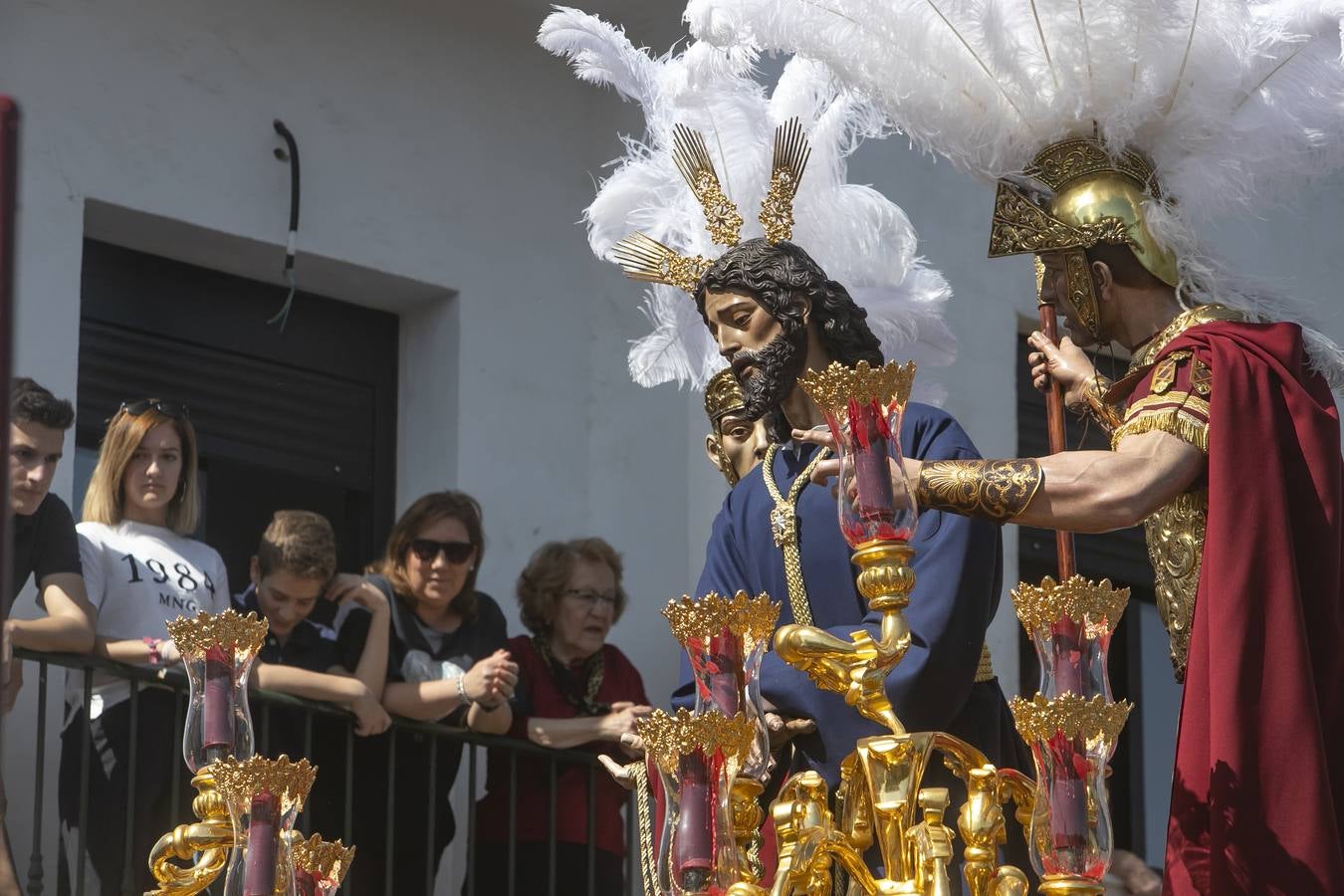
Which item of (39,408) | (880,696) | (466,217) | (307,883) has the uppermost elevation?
(466,217)

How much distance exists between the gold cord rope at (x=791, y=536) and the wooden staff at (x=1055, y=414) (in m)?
0.47

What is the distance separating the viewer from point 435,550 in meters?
7.14

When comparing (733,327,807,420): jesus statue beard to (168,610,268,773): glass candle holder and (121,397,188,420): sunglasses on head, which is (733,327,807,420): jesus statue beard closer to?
(168,610,268,773): glass candle holder

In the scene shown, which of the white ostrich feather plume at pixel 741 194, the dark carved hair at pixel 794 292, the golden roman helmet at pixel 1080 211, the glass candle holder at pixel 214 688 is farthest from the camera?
the white ostrich feather plume at pixel 741 194

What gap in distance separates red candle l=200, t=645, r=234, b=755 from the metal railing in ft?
6.57

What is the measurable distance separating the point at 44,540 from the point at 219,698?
7.31 feet

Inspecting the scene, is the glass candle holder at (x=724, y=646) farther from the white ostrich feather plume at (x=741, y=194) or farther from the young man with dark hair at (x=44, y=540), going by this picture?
the young man with dark hair at (x=44, y=540)

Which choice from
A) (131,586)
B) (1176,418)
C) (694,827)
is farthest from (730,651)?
(131,586)

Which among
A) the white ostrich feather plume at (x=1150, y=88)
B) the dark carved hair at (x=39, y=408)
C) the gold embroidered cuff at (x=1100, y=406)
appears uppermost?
the white ostrich feather plume at (x=1150, y=88)

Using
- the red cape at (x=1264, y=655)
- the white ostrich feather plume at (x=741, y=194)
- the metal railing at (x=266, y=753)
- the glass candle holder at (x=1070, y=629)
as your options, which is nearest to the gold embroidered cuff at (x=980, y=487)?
the glass candle holder at (x=1070, y=629)

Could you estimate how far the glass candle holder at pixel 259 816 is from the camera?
4434mm

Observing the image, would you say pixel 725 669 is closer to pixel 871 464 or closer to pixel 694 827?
pixel 694 827

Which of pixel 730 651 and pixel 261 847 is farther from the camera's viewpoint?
pixel 261 847

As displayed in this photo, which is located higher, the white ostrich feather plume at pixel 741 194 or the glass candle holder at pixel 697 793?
the white ostrich feather plume at pixel 741 194
